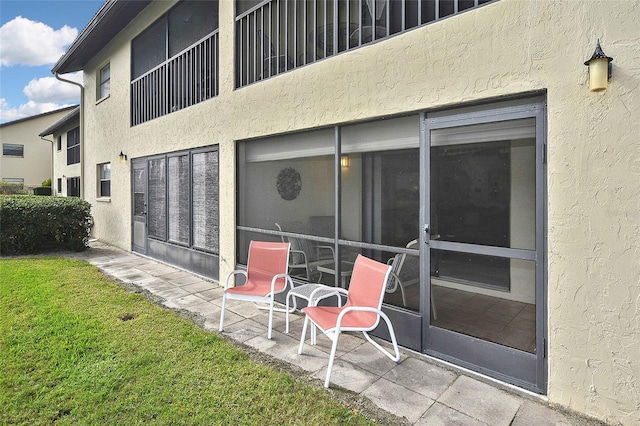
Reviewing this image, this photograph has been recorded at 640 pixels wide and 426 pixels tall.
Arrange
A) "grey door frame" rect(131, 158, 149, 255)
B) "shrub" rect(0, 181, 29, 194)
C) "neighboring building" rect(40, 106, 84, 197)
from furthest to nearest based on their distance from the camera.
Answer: "shrub" rect(0, 181, 29, 194) → "neighboring building" rect(40, 106, 84, 197) → "grey door frame" rect(131, 158, 149, 255)

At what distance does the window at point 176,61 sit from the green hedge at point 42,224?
313 cm

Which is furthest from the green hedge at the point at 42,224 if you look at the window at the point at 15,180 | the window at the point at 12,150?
the window at the point at 12,150

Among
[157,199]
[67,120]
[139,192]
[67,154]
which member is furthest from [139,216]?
[67,154]

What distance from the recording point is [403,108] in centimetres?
366

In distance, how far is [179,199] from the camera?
7598 mm

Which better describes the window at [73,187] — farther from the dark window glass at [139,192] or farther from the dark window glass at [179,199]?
the dark window glass at [179,199]

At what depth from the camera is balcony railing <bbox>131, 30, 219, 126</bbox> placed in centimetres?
670

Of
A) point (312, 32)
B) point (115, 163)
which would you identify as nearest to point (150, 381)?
point (312, 32)

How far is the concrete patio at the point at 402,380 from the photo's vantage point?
2627 mm

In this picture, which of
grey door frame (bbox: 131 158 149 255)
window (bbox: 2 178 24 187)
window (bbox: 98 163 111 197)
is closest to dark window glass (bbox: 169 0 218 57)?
grey door frame (bbox: 131 158 149 255)

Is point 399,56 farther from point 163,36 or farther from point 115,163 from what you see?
point 115,163

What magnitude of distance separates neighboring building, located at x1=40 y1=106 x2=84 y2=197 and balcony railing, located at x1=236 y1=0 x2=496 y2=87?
1367 centimetres

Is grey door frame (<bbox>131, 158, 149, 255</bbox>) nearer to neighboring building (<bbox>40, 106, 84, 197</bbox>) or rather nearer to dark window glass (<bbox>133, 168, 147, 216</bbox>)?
dark window glass (<bbox>133, 168, 147, 216</bbox>)

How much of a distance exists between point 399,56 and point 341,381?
316 cm
